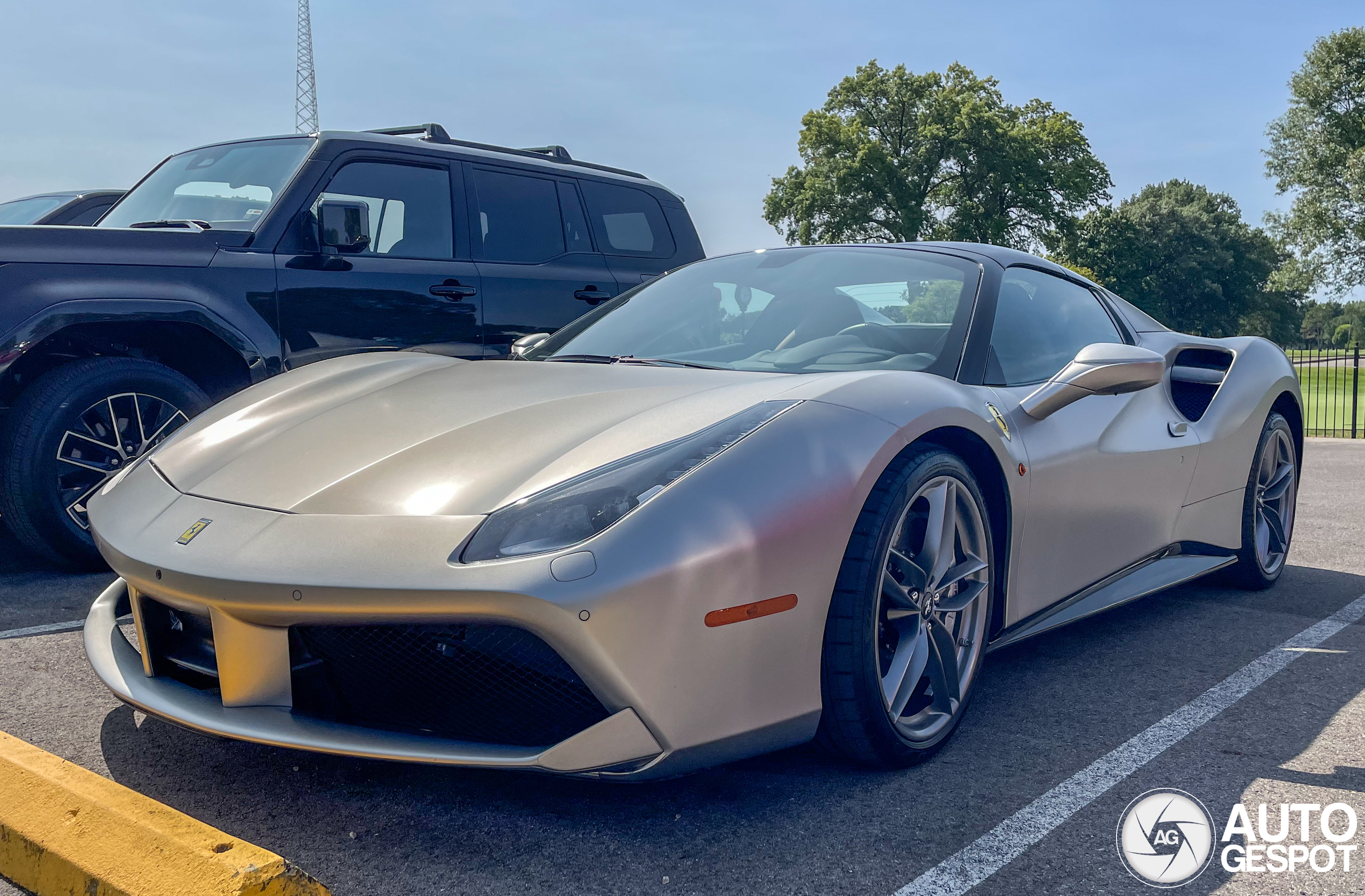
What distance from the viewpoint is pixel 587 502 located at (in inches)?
77.6

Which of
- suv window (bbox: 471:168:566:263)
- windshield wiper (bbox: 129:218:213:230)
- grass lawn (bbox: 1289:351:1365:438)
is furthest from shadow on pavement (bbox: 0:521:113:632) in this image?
grass lawn (bbox: 1289:351:1365:438)

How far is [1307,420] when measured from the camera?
21328 mm

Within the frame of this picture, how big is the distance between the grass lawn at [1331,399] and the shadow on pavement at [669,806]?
2.74 metres

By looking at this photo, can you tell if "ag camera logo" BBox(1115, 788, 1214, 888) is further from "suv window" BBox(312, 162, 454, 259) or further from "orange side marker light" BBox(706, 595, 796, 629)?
"suv window" BBox(312, 162, 454, 259)

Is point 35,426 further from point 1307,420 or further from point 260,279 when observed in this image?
point 1307,420

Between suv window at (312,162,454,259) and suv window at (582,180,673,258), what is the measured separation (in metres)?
0.95

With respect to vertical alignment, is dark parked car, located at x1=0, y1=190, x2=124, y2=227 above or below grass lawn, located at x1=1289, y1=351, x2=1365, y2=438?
above

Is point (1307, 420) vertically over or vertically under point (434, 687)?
under

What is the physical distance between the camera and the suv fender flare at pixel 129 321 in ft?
12.8

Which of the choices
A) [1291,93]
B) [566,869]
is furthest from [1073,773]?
[1291,93]

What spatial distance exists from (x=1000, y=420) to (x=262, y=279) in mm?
3084

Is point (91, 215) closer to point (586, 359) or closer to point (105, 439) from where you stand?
point (105, 439)

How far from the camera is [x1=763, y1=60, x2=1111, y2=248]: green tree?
43.0 metres

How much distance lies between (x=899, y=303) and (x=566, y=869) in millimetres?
1965
